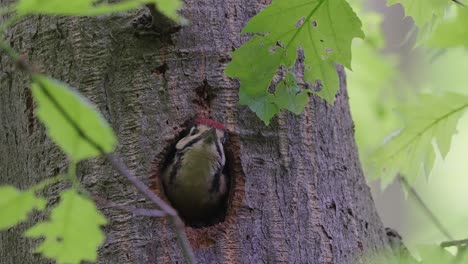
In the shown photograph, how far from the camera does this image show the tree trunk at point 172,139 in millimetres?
1365

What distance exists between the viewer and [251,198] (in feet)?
4.58

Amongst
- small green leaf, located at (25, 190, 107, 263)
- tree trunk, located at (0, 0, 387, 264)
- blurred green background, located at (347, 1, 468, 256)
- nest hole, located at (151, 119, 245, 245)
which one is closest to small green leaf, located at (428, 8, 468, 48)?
blurred green background, located at (347, 1, 468, 256)

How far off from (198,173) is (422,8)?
507 mm

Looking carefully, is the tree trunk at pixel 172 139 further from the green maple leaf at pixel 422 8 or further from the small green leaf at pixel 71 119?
the small green leaf at pixel 71 119

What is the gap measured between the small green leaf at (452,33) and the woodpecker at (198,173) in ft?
1.48

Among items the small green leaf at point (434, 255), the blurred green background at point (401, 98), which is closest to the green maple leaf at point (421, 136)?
the blurred green background at point (401, 98)

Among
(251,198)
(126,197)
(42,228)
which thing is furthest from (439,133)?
(42,228)

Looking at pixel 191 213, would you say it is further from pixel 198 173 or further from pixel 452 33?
pixel 452 33

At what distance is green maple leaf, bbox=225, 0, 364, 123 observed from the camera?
4.09 ft

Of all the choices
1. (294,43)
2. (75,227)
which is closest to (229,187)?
(294,43)

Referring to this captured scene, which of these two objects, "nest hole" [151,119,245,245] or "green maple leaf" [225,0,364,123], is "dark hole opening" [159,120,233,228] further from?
"green maple leaf" [225,0,364,123]

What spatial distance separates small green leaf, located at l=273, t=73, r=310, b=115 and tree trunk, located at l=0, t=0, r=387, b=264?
0.06m

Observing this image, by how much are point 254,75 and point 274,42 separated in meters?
0.07

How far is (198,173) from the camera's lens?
1.48 metres
